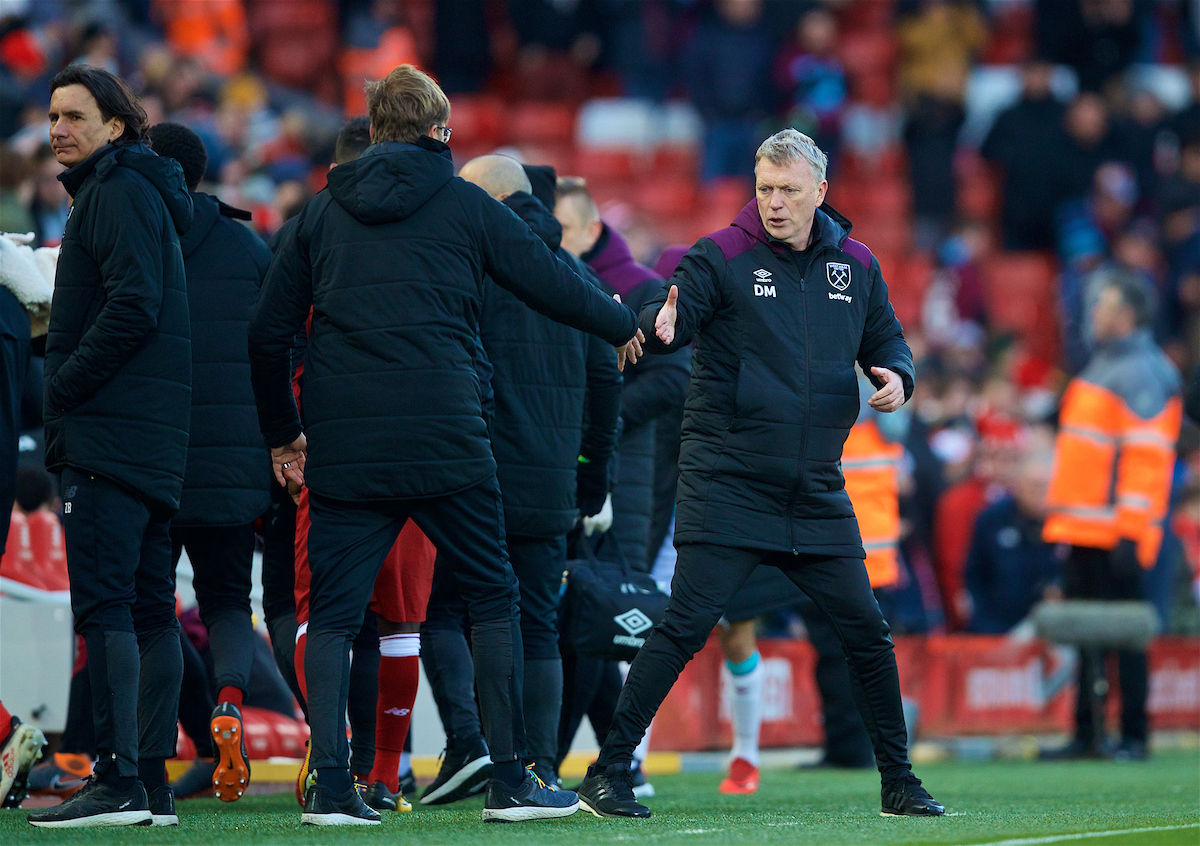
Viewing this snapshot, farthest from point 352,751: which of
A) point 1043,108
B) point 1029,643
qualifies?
point 1043,108

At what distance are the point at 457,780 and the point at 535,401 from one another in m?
1.39

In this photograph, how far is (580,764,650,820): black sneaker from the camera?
18.0ft

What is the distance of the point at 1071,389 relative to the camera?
996cm

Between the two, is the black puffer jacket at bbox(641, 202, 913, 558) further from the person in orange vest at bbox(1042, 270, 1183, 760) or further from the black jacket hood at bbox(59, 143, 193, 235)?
the person in orange vest at bbox(1042, 270, 1183, 760)

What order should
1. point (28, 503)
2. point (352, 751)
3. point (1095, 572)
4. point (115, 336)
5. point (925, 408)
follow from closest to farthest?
1. point (115, 336)
2. point (352, 751)
3. point (28, 503)
4. point (1095, 572)
5. point (925, 408)

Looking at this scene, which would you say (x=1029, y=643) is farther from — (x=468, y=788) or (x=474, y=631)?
(x=474, y=631)

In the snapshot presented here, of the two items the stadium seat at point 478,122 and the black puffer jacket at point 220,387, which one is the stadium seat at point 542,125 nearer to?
the stadium seat at point 478,122

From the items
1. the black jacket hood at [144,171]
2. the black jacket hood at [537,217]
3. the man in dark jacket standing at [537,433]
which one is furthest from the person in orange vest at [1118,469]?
the black jacket hood at [144,171]

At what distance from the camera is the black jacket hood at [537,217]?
6.04 metres

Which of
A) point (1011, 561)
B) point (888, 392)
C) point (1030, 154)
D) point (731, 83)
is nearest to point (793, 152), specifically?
point (888, 392)

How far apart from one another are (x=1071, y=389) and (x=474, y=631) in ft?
18.4

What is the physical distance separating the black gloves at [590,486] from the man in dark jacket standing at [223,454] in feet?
3.76

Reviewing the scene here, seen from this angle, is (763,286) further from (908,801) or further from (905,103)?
(905,103)

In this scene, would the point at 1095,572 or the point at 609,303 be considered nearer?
the point at 609,303
